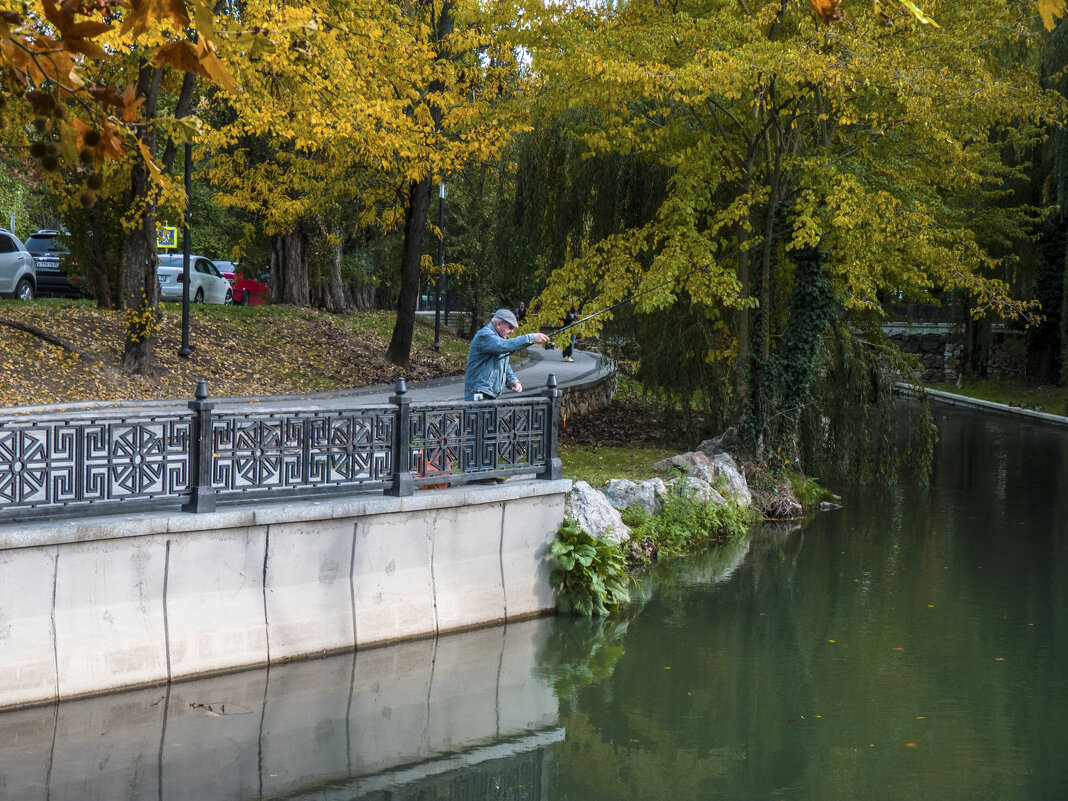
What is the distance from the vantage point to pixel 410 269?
25312mm

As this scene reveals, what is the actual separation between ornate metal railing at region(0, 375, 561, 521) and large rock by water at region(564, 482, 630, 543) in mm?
1648

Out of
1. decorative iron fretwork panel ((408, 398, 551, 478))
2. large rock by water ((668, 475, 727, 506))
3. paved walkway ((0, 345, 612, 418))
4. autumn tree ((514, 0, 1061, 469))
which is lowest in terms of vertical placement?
large rock by water ((668, 475, 727, 506))

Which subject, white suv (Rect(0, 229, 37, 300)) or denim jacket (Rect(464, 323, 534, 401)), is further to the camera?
white suv (Rect(0, 229, 37, 300))

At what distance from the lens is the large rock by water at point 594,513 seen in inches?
515

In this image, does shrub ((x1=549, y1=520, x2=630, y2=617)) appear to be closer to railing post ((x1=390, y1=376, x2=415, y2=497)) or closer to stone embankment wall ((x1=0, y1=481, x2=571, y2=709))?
stone embankment wall ((x1=0, y1=481, x2=571, y2=709))

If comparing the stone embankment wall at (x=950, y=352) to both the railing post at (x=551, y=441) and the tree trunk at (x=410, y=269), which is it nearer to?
the tree trunk at (x=410, y=269)

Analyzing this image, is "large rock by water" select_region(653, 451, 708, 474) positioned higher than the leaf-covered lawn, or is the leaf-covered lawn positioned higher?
the leaf-covered lawn

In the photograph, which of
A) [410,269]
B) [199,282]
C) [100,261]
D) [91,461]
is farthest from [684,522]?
[199,282]

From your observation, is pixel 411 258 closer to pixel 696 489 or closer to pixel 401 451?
pixel 696 489

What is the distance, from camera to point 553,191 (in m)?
21.3

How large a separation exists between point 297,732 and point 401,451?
8.75ft

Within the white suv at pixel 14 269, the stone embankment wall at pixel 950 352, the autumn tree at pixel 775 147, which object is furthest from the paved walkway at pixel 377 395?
the stone embankment wall at pixel 950 352

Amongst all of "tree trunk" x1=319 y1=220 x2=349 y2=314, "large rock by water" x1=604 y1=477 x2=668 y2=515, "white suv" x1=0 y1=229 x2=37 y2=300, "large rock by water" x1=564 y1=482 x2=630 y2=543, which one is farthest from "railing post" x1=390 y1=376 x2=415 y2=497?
"tree trunk" x1=319 y1=220 x2=349 y2=314

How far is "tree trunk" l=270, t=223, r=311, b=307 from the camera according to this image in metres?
29.7
